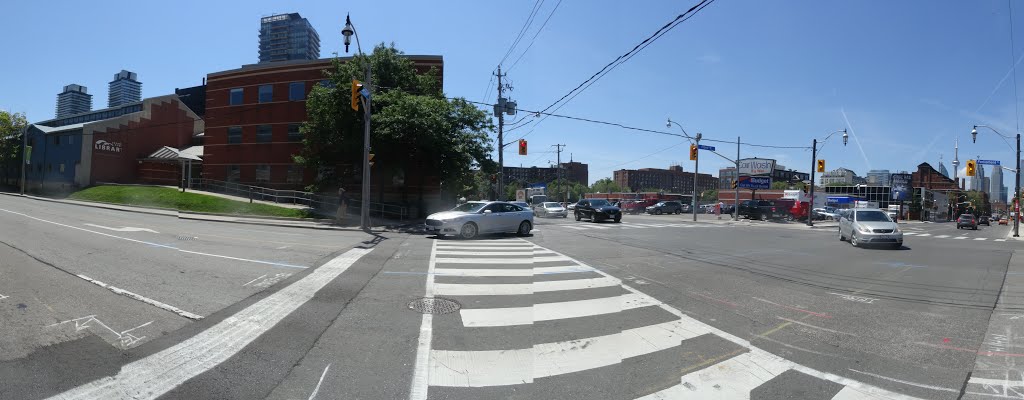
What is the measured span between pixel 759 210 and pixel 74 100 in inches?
3865

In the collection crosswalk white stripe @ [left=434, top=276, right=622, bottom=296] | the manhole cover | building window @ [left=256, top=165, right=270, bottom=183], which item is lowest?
the manhole cover

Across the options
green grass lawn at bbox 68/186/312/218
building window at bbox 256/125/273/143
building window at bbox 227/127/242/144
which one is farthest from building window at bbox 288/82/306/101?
green grass lawn at bbox 68/186/312/218

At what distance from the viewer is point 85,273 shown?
7.38 metres

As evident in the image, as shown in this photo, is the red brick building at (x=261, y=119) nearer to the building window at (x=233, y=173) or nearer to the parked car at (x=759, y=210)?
the building window at (x=233, y=173)

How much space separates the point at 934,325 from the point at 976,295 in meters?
3.26

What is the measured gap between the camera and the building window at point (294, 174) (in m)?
32.2

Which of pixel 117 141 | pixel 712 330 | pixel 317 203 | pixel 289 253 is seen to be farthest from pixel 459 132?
pixel 117 141

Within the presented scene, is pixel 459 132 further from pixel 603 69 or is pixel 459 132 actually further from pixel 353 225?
pixel 603 69

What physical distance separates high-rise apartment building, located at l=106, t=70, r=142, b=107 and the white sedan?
275 ft

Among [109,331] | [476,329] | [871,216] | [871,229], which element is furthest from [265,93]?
[871,216]

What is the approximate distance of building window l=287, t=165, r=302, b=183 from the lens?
32.2 metres

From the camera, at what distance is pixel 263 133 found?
3356 cm

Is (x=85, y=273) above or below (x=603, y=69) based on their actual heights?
below

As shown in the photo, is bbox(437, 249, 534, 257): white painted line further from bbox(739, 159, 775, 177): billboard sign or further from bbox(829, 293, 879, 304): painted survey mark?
bbox(739, 159, 775, 177): billboard sign
